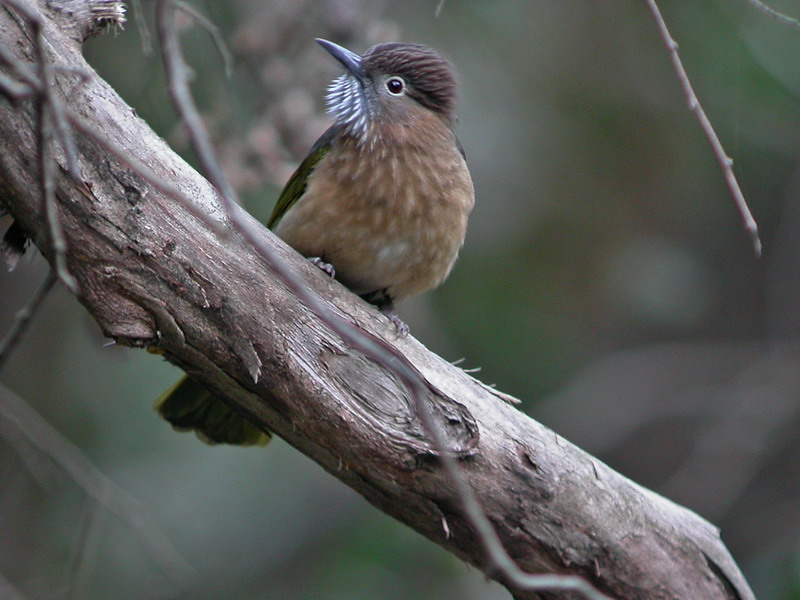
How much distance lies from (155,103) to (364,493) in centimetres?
296

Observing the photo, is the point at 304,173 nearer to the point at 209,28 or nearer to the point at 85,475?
A: the point at 209,28

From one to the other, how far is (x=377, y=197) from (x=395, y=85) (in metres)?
0.63

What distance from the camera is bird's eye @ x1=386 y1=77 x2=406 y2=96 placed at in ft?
13.0

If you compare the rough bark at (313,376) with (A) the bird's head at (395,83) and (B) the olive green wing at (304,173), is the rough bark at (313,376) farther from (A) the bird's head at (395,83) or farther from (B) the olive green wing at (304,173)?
(A) the bird's head at (395,83)

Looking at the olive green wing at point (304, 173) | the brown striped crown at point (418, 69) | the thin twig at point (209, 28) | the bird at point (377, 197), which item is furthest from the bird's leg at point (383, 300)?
the thin twig at point (209, 28)

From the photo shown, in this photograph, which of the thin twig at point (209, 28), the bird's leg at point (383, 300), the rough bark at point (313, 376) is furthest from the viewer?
the bird's leg at point (383, 300)

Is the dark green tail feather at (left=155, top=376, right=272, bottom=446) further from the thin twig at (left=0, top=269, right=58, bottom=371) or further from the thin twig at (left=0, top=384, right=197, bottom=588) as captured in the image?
the thin twig at (left=0, top=269, right=58, bottom=371)

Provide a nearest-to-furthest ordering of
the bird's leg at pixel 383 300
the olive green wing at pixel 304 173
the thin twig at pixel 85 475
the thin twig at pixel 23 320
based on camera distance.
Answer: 1. the thin twig at pixel 23 320
2. the thin twig at pixel 85 475
3. the olive green wing at pixel 304 173
4. the bird's leg at pixel 383 300

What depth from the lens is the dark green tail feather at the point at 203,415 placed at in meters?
3.60

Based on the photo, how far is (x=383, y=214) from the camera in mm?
3592

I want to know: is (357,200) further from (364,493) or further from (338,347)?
(364,493)

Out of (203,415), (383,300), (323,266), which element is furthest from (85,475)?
Answer: (383,300)

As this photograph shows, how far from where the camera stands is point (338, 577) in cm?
528

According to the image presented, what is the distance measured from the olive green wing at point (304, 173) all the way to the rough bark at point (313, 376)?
63 cm
